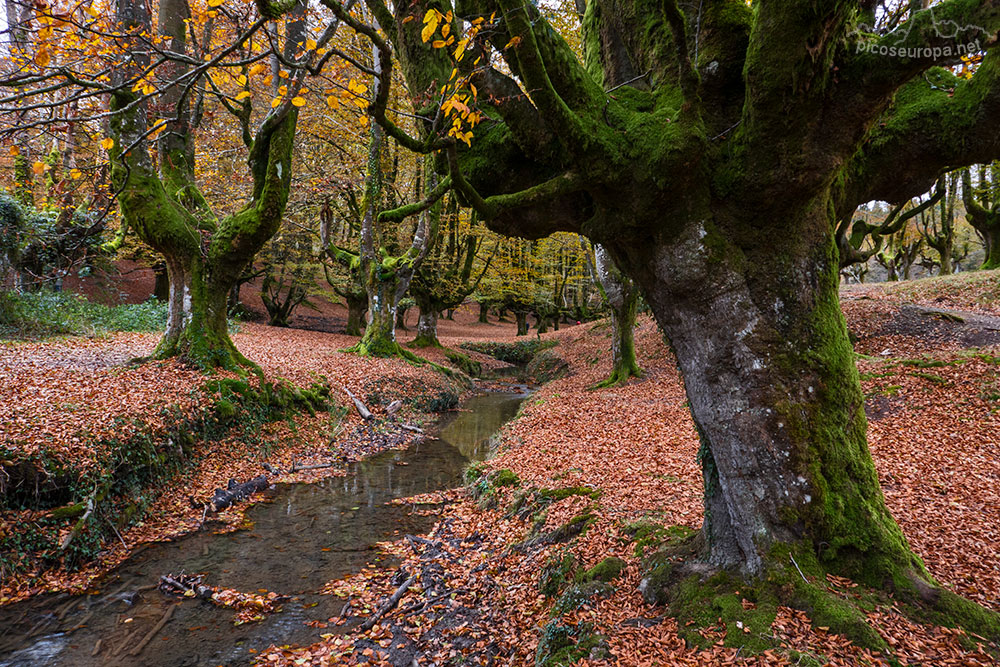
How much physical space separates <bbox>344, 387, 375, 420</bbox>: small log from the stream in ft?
9.96

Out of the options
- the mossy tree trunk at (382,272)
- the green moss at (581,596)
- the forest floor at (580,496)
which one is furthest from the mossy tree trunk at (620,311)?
the green moss at (581,596)

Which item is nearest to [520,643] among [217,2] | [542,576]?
[542,576]

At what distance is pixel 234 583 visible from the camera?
204 inches

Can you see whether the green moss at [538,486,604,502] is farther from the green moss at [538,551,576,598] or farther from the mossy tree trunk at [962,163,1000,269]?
the mossy tree trunk at [962,163,1000,269]

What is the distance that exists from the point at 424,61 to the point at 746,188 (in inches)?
103

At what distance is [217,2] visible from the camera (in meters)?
3.10

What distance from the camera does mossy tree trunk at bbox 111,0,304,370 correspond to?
29.7 ft

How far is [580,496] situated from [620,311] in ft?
27.2

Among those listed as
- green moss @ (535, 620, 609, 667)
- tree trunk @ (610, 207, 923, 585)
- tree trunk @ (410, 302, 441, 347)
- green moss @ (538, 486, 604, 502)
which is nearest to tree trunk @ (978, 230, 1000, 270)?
green moss @ (538, 486, 604, 502)

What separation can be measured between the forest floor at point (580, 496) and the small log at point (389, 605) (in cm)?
6

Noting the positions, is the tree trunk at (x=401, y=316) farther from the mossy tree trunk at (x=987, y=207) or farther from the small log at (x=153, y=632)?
the mossy tree trunk at (x=987, y=207)

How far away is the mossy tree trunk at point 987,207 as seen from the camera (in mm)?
16766

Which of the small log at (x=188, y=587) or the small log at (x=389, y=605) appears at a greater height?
the small log at (x=188, y=587)

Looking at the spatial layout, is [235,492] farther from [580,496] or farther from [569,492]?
[580,496]
